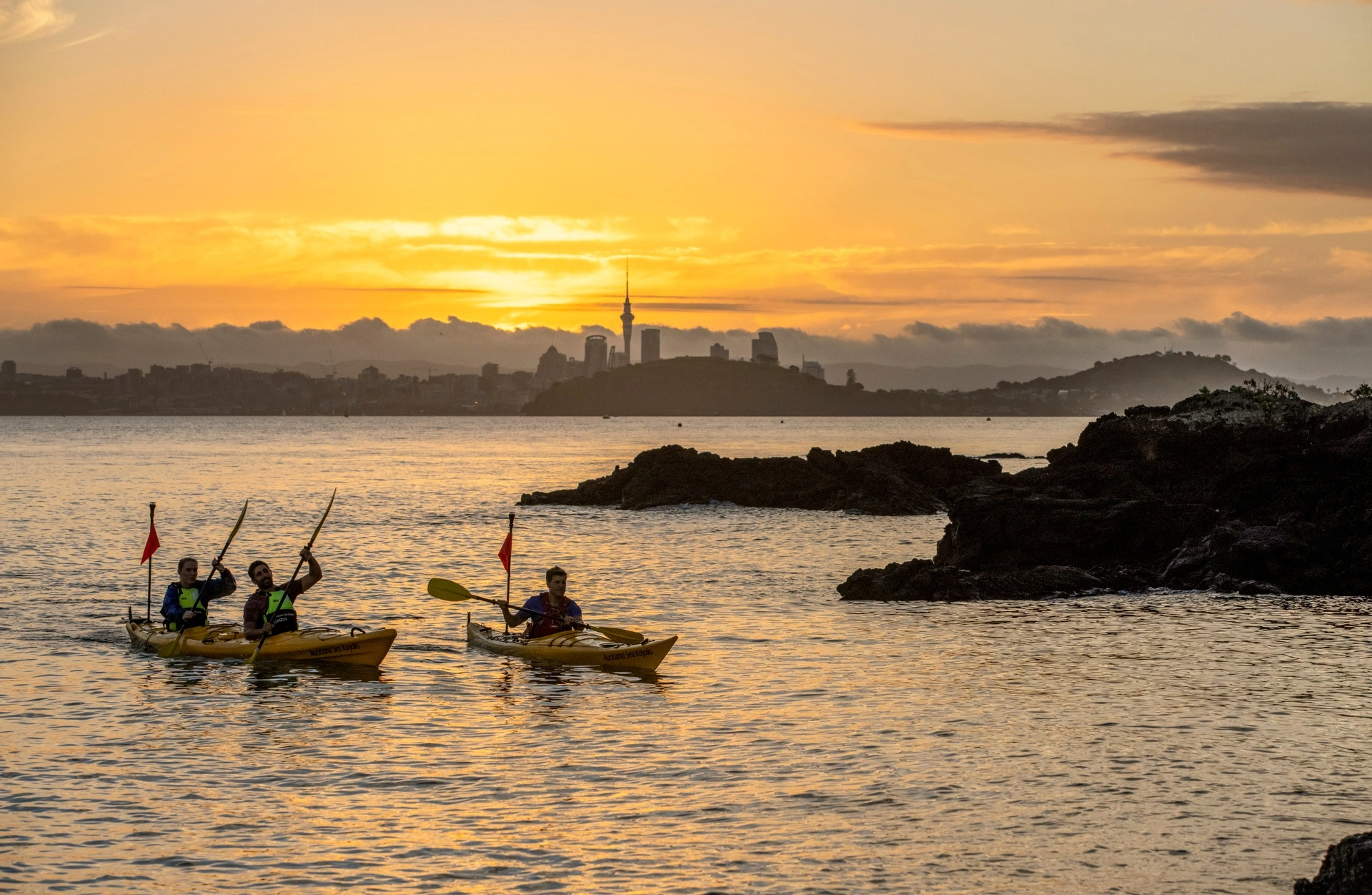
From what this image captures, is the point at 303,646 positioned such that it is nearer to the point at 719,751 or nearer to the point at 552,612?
the point at 552,612

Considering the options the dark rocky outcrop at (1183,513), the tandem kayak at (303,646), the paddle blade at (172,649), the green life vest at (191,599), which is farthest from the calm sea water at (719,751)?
the dark rocky outcrop at (1183,513)

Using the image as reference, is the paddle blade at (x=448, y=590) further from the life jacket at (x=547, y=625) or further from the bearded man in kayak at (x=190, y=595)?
the bearded man in kayak at (x=190, y=595)

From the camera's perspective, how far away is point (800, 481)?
62281 millimetres

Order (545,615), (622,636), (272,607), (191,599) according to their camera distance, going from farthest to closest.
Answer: (191,599)
(545,615)
(272,607)
(622,636)

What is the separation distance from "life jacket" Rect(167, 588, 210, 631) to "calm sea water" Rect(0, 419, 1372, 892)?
925 millimetres

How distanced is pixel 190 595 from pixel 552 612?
266 inches

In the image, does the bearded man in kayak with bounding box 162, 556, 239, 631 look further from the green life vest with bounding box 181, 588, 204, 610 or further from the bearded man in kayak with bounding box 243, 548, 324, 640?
the bearded man in kayak with bounding box 243, 548, 324, 640

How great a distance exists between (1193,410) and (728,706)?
25757mm

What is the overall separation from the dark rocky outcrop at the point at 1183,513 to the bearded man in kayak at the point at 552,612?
34.2ft

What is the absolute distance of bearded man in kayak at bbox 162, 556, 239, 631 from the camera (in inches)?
934

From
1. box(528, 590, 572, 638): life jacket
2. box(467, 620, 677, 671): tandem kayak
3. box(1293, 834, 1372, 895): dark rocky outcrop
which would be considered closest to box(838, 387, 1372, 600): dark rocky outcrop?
box(528, 590, 572, 638): life jacket

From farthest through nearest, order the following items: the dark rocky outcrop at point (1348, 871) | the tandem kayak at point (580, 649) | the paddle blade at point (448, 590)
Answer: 1. the paddle blade at point (448, 590)
2. the tandem kayak at point (580, 649)
3. the dark rocky outcrop at point (1348, 871)

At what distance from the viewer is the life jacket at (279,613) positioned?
22312 millimetres

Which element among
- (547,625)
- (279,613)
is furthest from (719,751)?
(279,613)
